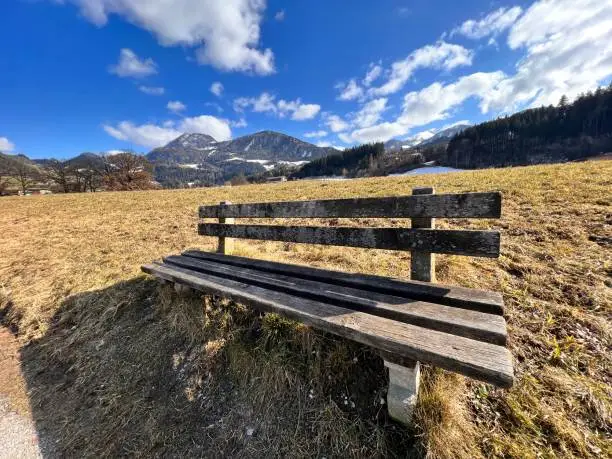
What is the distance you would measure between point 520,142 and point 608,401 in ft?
366

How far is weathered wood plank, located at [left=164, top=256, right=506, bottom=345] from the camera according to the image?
69.9 inches

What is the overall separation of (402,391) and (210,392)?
1816 millimetres

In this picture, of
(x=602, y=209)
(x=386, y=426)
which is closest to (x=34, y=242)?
(x=386, y=426)

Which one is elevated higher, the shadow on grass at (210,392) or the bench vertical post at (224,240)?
the bench vertical post at (224,240)

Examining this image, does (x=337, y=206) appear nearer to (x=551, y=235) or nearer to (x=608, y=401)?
(x=608, y=401)

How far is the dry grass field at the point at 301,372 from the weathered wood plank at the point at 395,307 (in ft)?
1.36

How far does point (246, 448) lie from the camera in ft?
7.13

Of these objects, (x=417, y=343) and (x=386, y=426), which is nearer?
(x=417, y=343)

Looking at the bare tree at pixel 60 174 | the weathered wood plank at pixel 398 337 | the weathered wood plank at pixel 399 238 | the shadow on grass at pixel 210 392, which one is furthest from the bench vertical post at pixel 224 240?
the bare tree at pixel 60 174

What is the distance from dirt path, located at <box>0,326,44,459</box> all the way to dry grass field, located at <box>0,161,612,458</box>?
0.04 m

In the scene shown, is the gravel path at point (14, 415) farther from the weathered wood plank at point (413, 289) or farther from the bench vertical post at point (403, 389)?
the bench vertical post at point (403, 389)

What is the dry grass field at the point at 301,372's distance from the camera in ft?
6.29

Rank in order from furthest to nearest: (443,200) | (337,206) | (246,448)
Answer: (337,206) → (443,200) → (246,448)

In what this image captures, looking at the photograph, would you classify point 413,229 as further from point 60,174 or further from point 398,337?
point 60,174
